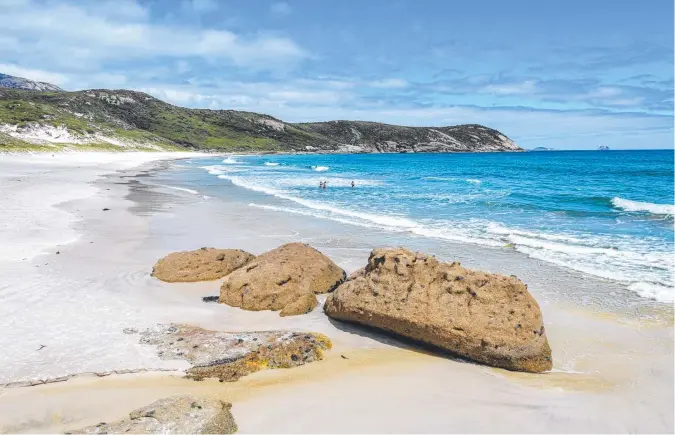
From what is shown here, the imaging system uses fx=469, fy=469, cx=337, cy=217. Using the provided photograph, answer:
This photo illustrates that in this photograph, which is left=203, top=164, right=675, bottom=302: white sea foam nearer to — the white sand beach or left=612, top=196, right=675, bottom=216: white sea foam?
the white sand beach

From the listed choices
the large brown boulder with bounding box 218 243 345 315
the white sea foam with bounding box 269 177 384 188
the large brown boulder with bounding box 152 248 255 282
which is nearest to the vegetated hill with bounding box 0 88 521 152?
the white sea foam with bounding box 269 177 384 188

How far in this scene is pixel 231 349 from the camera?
21.9ft

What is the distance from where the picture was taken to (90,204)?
69.6 ft

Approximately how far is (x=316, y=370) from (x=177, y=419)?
2.06 metres

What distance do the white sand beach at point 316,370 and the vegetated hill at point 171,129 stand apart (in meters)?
60.3

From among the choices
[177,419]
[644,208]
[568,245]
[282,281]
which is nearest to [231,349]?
[177,419]

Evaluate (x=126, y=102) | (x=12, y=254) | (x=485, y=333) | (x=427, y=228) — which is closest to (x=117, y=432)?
(x=485, y=333)

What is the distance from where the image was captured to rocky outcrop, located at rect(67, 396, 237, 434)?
479cm

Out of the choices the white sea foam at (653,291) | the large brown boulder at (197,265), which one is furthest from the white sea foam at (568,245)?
the large brown boulder at (197,265)

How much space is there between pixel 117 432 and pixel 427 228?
46.2ft

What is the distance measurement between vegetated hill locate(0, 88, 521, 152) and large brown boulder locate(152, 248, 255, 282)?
59262 mm

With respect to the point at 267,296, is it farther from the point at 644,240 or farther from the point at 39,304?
the point at 644,240

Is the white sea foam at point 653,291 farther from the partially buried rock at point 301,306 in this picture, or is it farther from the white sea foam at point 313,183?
the white sea foam at point 313,183

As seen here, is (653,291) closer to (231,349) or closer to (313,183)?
(231,349)
